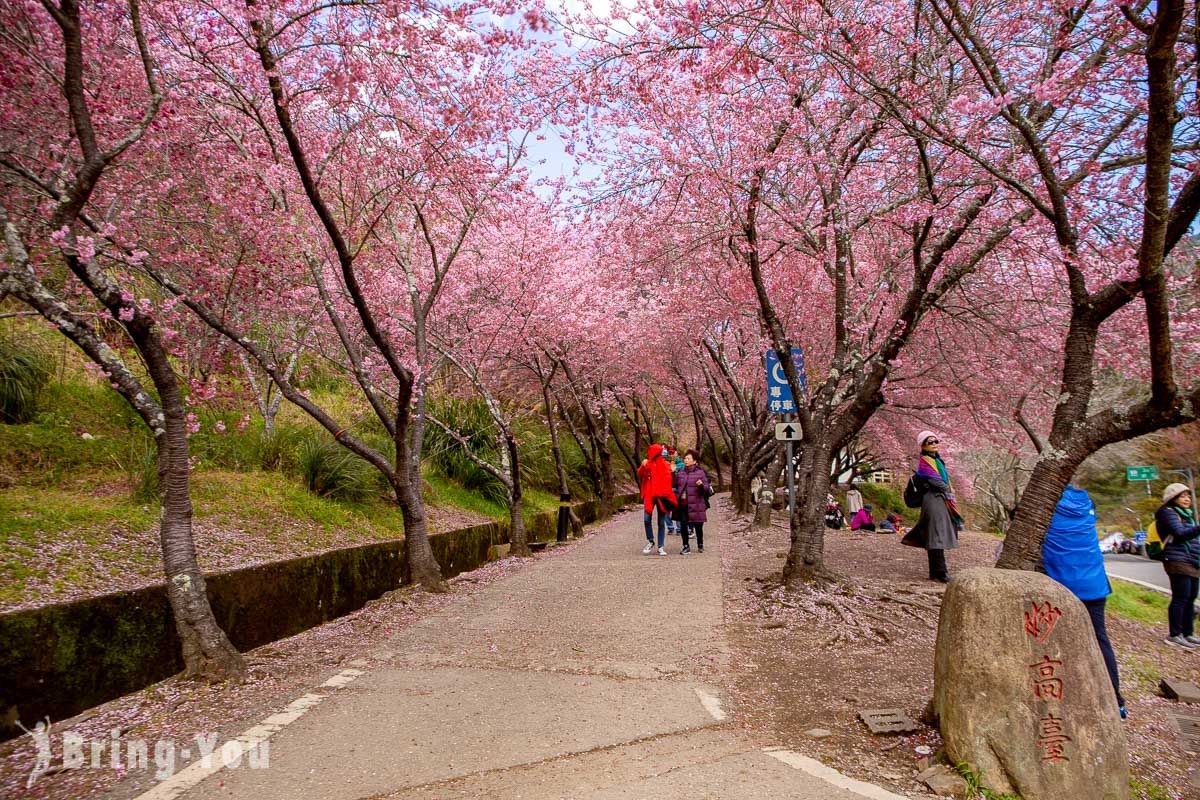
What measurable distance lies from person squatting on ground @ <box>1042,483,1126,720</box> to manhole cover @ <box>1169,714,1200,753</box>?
67 centimetres

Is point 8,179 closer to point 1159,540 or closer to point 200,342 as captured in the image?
point 200,342

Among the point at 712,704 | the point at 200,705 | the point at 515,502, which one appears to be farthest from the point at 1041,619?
the point at 515,502

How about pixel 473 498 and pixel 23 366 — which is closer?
pixel 23 366

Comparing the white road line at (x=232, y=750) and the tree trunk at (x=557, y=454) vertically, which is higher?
the tree trunk at (x=557, y=454)

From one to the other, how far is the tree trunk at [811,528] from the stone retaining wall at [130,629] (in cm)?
491

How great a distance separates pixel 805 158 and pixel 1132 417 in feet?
15.3

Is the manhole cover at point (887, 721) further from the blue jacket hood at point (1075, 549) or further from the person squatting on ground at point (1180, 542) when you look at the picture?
the person squatting on ground at point (1180, 542)

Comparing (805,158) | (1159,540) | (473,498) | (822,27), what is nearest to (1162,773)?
(1159,540)

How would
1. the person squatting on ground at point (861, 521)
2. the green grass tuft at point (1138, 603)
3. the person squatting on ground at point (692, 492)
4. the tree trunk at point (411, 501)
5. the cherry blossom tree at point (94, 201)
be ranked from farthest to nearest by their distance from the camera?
the person squatting on ground at point (861, 521) → the person squatting on ground at point (692, 492) → the green grass tuft at point (1138, 603) → the tree trunk at point (411, 501) → the cherry blossom tree at point (94, 201)

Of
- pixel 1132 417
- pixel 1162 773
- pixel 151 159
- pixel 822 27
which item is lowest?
pixel 1162 773

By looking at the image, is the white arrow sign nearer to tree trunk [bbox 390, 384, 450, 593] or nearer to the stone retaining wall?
tree trunk [bbox 390, 384, 450, 593]

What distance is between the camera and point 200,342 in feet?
29.6

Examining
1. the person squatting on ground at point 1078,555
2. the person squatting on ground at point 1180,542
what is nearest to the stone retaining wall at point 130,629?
the person squatting on ground at point 1078,555

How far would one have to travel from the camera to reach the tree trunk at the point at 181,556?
4.50 metres
